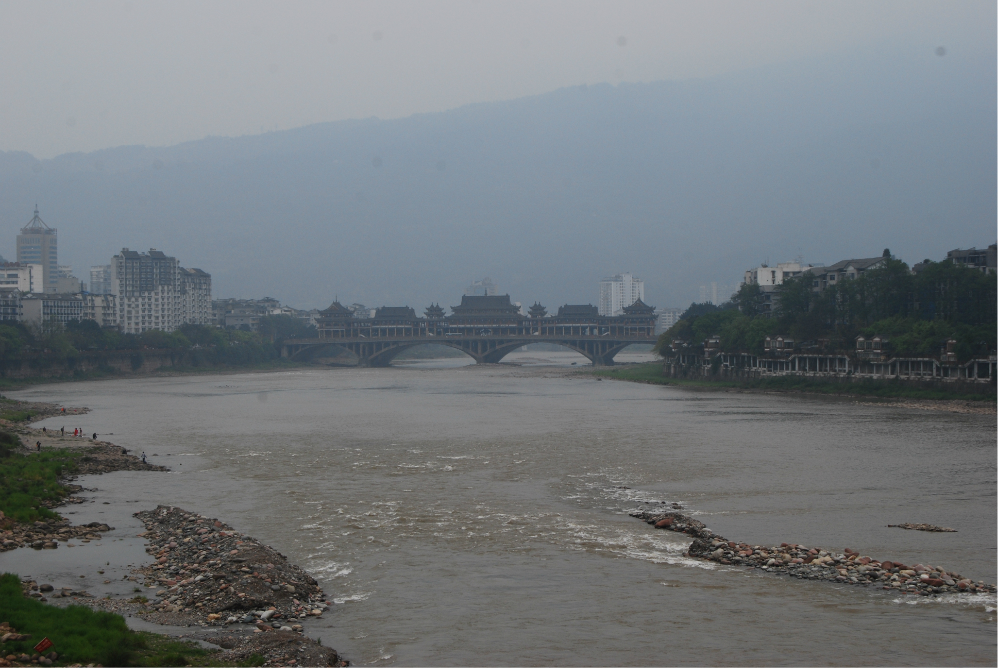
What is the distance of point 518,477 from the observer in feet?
69.9

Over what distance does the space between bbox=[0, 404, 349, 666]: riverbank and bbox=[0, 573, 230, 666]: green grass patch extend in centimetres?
2

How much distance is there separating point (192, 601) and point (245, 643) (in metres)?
1.94

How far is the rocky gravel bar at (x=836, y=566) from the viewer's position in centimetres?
1171

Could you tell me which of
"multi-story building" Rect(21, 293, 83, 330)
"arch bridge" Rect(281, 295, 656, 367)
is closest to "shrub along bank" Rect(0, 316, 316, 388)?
"multi-story building" Rect(21, 293, 83, 330)

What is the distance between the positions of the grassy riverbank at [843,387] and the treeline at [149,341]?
41493 mm

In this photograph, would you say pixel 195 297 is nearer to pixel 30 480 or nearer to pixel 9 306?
pixel 9 306

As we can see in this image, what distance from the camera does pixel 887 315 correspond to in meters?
49.2

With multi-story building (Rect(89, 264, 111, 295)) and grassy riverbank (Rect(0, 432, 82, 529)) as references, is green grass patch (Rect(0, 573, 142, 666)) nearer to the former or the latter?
grassy riverbank (Rect(0, 432, 82, 529))

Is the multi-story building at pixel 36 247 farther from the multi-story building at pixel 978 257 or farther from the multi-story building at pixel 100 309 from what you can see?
the multi-story building at pixel 978 257

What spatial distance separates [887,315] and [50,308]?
68688 mm

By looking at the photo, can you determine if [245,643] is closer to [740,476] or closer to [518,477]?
[518,477]

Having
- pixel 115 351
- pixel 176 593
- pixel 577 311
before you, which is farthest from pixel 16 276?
pixel 176 593

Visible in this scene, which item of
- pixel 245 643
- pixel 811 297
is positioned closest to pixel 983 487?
pixel 245 643

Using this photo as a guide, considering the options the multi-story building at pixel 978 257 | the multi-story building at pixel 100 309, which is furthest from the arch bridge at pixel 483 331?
the multi-story building at pixel 978 257
